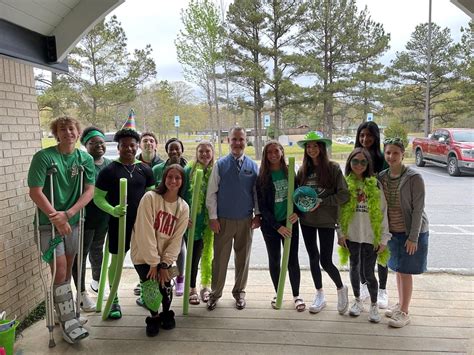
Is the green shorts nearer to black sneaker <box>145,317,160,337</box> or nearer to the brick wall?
the brick wall

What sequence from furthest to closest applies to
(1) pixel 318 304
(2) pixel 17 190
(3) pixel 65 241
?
1. (1) pixel 318 304
2. (2) pixel 17 190
3. (3) pixel 65 241

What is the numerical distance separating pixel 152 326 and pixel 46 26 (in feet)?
7.95

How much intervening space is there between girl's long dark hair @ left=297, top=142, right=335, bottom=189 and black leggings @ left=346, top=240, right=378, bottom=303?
19.8 inches

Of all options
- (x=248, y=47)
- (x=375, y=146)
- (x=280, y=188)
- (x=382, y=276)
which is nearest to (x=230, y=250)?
(x=280, y=188)

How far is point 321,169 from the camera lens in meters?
2.65

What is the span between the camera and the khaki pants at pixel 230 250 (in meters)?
2.72

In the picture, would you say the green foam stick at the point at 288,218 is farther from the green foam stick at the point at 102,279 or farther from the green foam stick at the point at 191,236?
the green foam stick at the point at 102,279

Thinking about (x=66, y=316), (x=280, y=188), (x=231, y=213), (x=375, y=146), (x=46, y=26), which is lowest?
(x=66, y=316)

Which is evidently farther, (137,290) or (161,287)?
(137,290)

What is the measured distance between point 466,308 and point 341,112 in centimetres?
550

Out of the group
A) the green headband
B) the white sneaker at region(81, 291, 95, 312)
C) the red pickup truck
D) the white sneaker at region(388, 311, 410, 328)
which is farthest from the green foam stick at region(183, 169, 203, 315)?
the red pickup truck

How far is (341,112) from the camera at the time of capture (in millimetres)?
7660

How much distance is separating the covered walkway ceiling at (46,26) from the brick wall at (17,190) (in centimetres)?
23

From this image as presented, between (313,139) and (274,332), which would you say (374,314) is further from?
(313,139)
